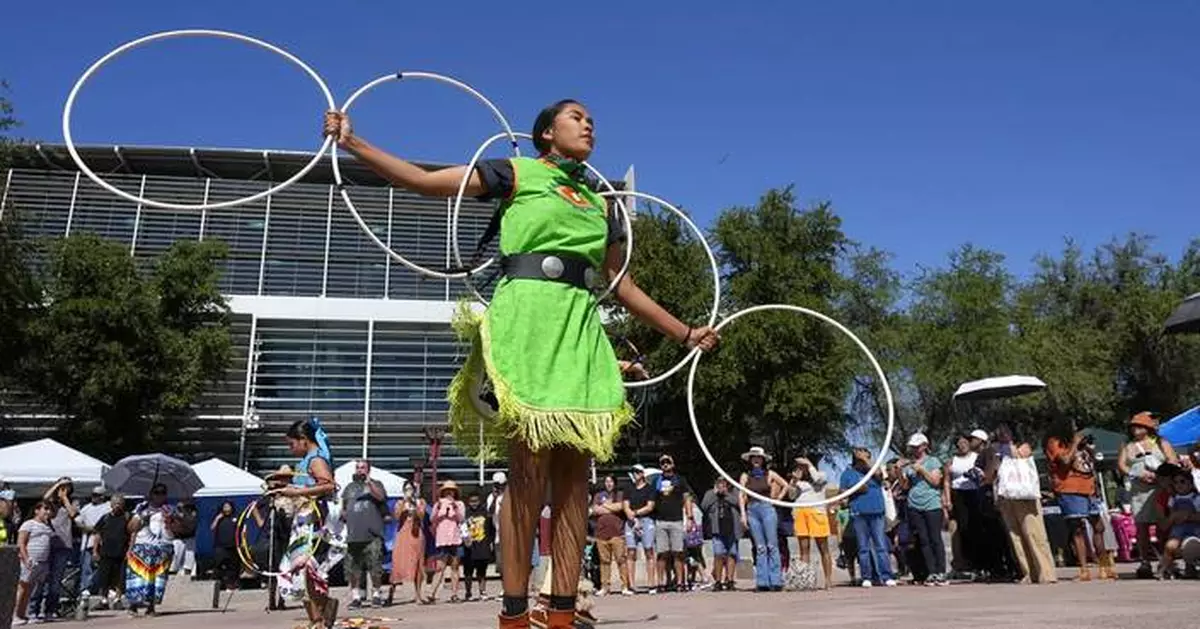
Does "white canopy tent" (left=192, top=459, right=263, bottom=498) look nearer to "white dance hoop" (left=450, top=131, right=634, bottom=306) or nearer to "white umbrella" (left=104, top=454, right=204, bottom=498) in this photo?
"white umbrella" (left=104, top=454, right=204, bottom=498)

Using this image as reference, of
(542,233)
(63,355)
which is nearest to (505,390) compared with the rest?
(542,233)

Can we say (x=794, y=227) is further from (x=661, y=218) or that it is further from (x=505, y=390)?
(x=505, y=390)

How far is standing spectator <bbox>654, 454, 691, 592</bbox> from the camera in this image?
50.9 ft

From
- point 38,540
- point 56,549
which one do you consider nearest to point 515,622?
point 38,540

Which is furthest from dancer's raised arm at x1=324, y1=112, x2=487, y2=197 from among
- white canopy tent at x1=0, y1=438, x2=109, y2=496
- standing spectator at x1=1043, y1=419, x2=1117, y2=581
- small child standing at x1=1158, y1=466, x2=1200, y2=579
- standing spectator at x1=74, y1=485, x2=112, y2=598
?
white canopy tent at x1=0, y1=438, x2=109, y2=496

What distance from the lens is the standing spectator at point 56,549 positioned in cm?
1441

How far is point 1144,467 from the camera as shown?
12734 millimetres

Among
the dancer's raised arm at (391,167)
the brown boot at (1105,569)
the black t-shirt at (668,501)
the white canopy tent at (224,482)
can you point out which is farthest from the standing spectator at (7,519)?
the brown boot at (1105,569)

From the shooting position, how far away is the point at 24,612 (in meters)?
13.8

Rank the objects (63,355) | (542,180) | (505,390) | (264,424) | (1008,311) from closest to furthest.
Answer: (505,390) < (542,180) < (63,355) < (264,424) < (1008,311)

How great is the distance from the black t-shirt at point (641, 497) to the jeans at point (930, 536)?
13.0ft

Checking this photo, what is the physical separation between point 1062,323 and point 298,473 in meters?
44.9

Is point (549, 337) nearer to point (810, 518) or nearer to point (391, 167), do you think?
point (391, 167)

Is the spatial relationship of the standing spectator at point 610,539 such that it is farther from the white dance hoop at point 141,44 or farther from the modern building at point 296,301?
the modern building at point 296,301
